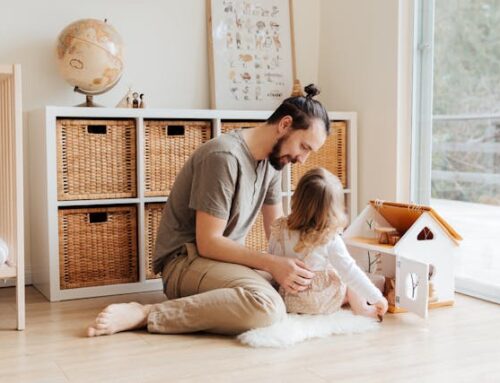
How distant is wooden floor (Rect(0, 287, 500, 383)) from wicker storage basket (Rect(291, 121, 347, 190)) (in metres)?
0.94

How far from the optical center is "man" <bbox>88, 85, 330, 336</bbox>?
199 cm

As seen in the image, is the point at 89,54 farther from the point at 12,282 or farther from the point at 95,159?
the point at 12,282

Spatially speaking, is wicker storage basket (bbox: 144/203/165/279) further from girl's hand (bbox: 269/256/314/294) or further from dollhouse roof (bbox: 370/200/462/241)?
dollhouse roof (bbox: 370/200/462/241)

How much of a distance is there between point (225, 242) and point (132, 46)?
1234mm

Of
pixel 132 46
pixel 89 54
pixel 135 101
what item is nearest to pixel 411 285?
pixel 135 101

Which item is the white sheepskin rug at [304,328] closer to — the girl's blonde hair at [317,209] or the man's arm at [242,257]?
the man's arm at [242,257]

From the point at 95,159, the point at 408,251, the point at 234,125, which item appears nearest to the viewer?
the point at 408,251

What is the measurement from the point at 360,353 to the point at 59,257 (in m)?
1.23

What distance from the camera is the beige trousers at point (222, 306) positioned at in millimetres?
1968

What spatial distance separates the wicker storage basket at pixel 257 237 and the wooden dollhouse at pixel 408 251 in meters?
0.46

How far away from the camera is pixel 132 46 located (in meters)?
2.96

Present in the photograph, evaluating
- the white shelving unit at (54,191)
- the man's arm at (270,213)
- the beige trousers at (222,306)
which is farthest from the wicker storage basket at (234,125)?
the beige trousers at (222,306)

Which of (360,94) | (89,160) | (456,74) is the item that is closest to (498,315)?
(456,74)

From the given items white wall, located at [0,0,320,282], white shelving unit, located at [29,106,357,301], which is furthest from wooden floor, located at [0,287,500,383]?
white wall, located at [0,0,320,282]
